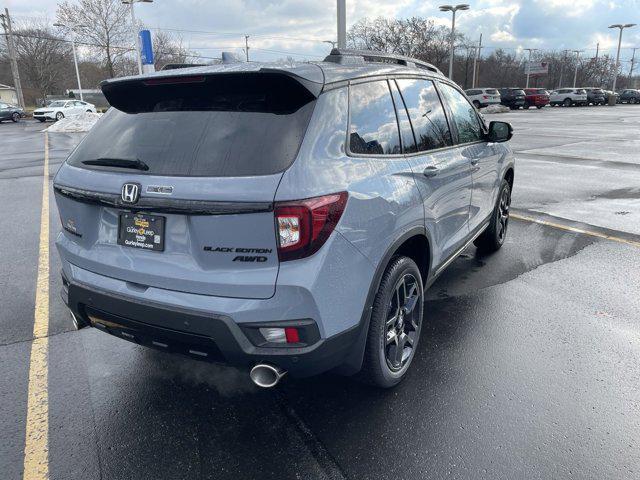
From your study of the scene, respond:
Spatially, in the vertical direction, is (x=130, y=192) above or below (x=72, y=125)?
above

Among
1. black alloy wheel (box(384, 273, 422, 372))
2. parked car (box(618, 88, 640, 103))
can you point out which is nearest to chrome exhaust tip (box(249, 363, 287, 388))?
black alloy wheel (box(384, 273, 422, 372))

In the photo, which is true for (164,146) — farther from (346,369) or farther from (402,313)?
(402,313)

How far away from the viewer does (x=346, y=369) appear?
257 centimetres

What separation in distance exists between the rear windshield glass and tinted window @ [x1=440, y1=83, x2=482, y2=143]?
6.49 feet

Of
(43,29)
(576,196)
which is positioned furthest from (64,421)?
(43,29)

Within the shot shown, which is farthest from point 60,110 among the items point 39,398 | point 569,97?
point 569,97

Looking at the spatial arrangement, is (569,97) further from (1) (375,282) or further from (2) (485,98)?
(1) (375,282)

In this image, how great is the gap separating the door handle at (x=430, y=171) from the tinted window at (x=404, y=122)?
0.14m

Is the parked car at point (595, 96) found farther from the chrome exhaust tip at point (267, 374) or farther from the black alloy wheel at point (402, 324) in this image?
the chrome exhaust tip at point (267, 374)

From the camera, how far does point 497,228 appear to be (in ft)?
17.5

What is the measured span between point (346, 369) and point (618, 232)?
16.8ft

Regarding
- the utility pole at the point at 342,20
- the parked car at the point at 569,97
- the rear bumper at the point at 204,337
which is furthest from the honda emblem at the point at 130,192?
the parked car at the point at 569,97

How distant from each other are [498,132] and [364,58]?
6.41ft

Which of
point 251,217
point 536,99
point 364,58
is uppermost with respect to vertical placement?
point 364,58
